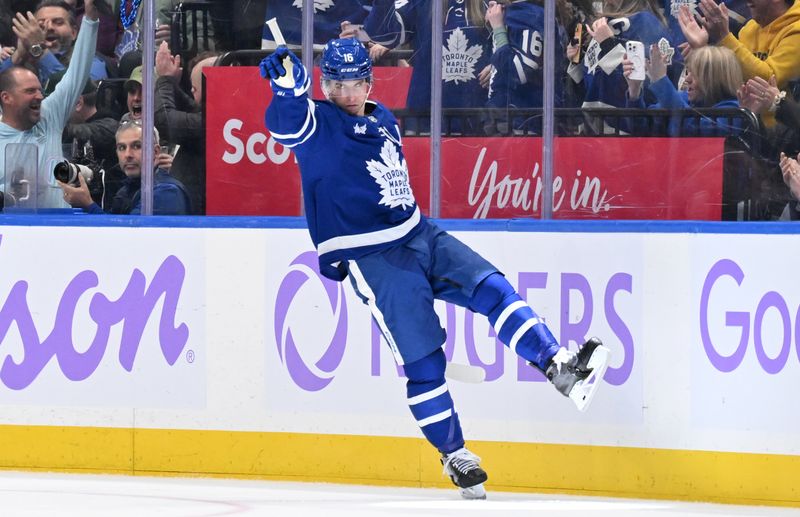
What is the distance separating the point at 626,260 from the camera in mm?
4418

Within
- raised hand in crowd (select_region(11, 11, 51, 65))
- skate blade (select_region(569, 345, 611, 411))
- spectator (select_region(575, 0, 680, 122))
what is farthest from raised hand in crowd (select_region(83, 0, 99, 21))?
skate blade (select_region(569, 345, 611, 411))

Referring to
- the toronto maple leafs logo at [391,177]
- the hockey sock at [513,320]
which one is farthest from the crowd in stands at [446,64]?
the hockey sock at [513,320]

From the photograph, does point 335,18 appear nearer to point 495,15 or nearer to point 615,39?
point 495,15

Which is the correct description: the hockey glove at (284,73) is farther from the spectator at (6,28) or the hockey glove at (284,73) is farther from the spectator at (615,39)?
the spectator at (6,28)

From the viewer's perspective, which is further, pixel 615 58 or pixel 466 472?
pixel 615 58

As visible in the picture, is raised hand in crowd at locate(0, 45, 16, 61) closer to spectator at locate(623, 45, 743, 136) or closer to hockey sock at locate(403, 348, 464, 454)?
hockey sock at locate(403, 348, 464, 454)

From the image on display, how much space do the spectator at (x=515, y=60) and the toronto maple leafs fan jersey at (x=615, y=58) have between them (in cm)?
17

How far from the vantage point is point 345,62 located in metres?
4.14

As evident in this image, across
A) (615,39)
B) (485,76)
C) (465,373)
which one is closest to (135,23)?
(485,76)

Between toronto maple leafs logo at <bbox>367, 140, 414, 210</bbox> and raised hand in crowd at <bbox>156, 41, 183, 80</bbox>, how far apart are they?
3.79 feet

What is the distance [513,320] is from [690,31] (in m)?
1.30

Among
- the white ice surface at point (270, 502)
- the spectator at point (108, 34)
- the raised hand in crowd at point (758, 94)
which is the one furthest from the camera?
the spectator at point (108, 34)

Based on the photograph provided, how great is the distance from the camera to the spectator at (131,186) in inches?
199

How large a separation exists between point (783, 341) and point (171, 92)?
2247 mm
